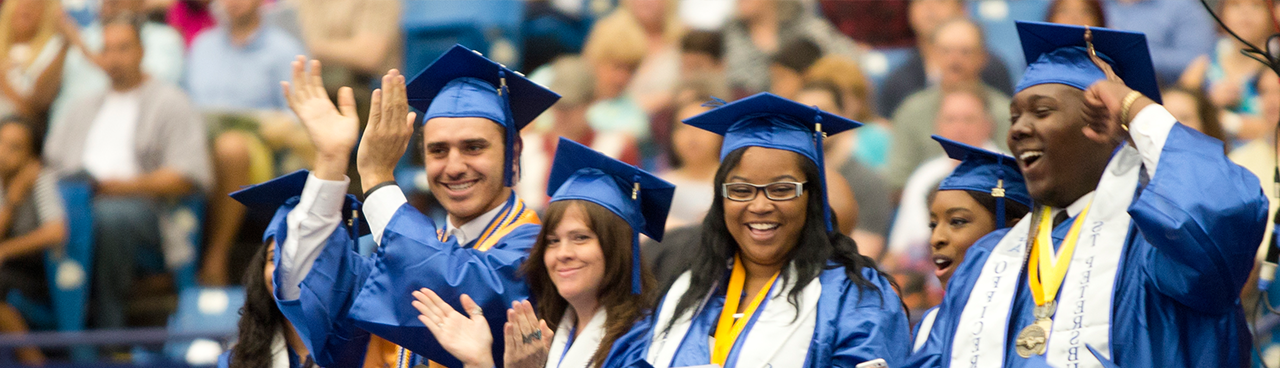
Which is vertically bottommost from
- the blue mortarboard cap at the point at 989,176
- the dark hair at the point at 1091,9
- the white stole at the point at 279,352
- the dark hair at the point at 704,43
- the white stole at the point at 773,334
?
the white stole at the point at 279,352

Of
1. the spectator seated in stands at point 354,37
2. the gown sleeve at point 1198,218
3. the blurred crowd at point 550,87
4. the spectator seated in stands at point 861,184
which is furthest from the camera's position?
the spectator seated in stands at point 354,37

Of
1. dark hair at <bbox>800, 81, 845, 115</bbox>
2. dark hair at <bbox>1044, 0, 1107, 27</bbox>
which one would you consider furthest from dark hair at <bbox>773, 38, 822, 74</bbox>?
dark hair at <bbox>1044, 0, 1107, 27</bbox>

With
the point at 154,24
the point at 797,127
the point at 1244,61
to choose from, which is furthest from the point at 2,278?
the point at 1244,61

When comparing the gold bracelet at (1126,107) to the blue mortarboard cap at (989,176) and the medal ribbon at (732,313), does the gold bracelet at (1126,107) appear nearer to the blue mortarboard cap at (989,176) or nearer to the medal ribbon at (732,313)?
the blue mortarboard cap at (989,176)

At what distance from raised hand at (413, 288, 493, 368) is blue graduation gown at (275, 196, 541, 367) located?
0.41 ft

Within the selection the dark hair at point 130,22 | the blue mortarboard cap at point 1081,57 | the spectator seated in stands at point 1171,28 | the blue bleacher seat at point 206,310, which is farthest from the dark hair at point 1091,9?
the dark hair at point 130,22

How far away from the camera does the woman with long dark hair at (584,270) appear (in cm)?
359

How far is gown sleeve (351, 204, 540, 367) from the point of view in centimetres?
373

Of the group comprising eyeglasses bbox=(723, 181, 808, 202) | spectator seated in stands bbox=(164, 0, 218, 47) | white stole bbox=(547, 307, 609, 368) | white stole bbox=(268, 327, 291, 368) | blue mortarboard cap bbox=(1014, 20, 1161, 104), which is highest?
spectator seated in stands bbox=(164, 0, 218, 47)

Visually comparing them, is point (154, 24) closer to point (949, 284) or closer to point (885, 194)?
point (885, 194)

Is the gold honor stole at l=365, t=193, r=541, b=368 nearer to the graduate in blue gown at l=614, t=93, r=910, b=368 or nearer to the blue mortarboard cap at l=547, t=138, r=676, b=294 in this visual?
the blue mortarboard cap at l=547, t=138, r=676, b=294

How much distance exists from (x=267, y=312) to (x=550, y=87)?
385cm

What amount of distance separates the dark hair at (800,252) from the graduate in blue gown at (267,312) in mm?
1227

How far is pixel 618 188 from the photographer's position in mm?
3871
